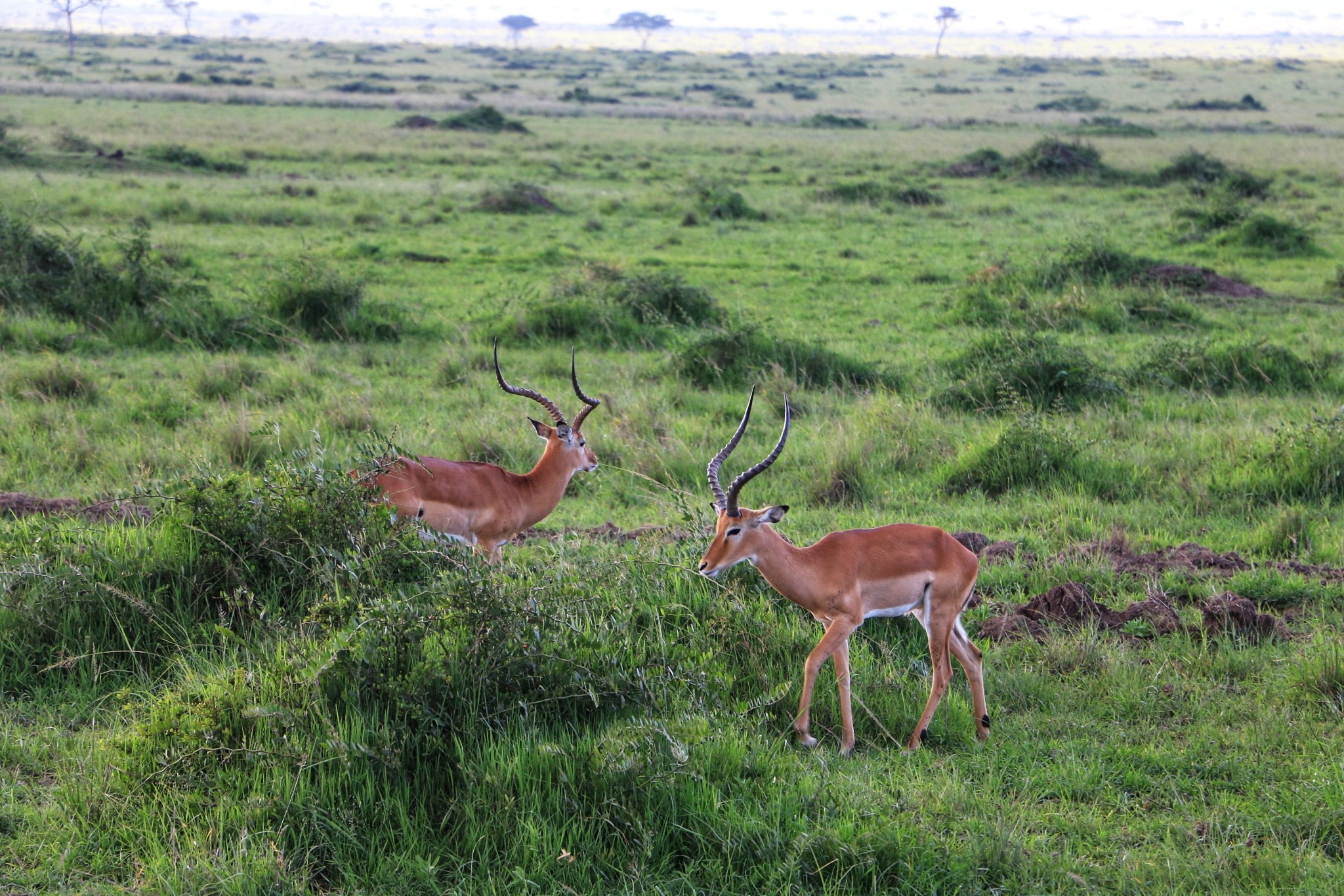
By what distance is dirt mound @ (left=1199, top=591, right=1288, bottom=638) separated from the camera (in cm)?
544

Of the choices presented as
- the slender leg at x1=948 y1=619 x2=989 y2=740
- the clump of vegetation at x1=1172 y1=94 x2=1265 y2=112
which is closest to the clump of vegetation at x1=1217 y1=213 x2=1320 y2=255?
the slender leg at x1=948 y1=619 x2=989 y2=740

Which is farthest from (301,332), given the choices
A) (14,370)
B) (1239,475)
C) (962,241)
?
(962,241)

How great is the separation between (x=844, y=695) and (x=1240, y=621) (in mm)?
2505

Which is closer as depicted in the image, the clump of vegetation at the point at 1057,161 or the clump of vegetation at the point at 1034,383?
the clump of vegetation at the point at 1034,383

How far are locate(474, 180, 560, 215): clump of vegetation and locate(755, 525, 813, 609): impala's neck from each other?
18022 millimetres

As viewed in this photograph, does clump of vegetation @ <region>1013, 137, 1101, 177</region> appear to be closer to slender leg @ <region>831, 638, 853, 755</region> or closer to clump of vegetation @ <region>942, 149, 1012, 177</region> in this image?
clump of vegetation @ <region>942, 149, 1012, 177</region>

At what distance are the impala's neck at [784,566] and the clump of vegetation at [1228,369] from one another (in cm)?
705

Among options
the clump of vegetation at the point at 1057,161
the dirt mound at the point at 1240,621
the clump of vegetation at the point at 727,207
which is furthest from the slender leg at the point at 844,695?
the clump of vegetation at the point at 1057,161

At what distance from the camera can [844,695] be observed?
172 inches

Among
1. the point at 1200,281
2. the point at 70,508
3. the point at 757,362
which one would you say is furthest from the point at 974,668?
the point at 1200,281

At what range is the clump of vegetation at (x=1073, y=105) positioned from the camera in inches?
2305

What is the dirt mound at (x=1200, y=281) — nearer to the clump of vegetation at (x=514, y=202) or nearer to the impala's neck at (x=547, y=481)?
the impala's neck at (x=547, y=481)

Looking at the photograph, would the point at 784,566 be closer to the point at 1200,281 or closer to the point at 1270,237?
the point at 1200,281

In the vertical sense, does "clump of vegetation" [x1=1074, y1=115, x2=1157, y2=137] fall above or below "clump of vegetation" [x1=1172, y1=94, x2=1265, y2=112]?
below
